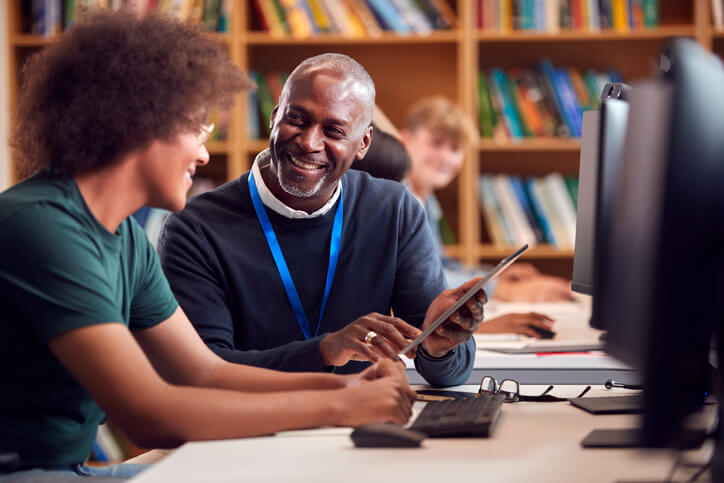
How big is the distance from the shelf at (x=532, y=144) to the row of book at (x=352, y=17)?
556mm

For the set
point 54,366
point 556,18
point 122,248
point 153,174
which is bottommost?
point 54,366

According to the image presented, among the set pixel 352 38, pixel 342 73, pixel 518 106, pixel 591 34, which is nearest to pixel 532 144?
pixel 518 106

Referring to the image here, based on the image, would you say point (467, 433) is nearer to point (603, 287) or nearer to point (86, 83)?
point (603, 287)

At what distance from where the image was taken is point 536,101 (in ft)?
12.1

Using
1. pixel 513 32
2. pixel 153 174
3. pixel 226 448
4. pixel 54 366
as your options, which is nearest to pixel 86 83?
pixel 153 174

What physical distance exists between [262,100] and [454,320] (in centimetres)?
256

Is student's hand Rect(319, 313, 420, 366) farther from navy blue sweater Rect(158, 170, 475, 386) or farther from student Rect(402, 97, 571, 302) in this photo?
student Rect(402, 97, 571, 302)

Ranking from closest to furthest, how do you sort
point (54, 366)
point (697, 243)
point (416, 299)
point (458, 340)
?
point (697, 243), point (54, 366), point (458, 340), point (416, 299)

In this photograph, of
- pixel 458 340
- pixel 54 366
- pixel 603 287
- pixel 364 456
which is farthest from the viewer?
pixel 458 340

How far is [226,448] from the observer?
39.8 inches

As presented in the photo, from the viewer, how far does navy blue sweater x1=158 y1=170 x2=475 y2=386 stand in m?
1.64

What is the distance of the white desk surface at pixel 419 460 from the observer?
34.4 inches

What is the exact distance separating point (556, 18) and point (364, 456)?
3.02 metres

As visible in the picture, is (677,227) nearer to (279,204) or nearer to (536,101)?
(279,204)
